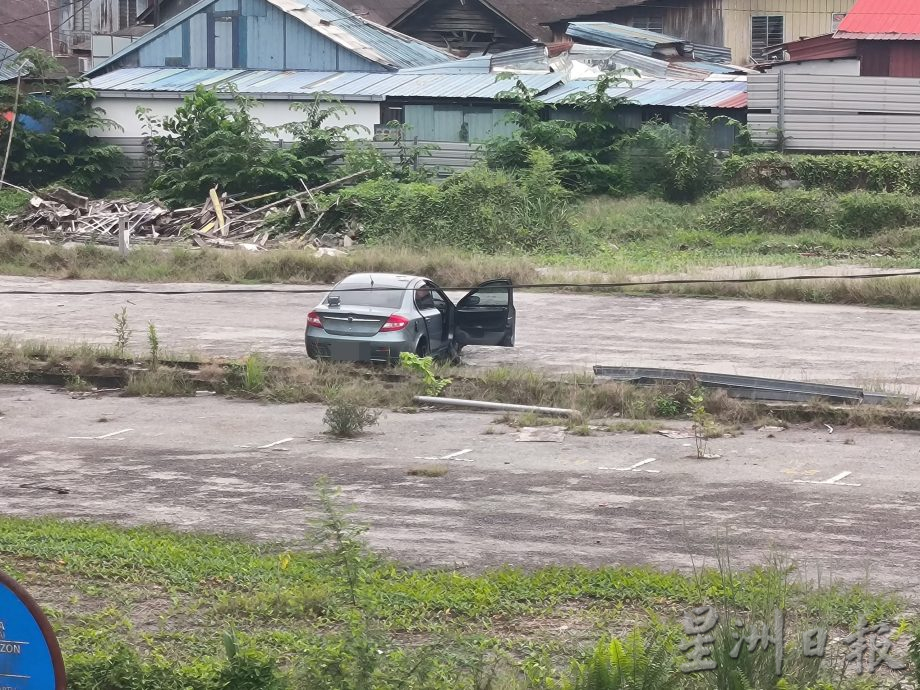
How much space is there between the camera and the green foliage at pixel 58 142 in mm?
39469

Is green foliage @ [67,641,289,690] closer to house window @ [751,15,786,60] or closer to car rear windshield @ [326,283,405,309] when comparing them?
car rear windshield @ [326,283,405,309]

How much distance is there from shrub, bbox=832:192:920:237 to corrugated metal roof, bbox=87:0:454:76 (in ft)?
59.1

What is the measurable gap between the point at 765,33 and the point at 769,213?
22.1m

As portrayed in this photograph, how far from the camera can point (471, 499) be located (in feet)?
38.4

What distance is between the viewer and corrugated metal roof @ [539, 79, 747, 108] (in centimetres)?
3534

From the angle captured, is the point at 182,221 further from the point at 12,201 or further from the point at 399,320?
the point at 399,320

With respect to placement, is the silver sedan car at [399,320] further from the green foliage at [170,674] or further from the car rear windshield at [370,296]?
the green foliage at [170,674]

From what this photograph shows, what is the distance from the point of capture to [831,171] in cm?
3216

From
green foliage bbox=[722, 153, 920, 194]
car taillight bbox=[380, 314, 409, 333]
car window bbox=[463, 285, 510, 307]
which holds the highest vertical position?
green foliage bbox=[722, 153, 920, 194]

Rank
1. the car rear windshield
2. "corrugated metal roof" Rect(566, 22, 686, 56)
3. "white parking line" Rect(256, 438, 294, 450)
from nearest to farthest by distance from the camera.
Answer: "white parking line" Rect(256, 438, 294, 450), the car rear windshield, "corrugated metal roof" Rect(566, 22, 686, 56)

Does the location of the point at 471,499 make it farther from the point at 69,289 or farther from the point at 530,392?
the point at 69,289

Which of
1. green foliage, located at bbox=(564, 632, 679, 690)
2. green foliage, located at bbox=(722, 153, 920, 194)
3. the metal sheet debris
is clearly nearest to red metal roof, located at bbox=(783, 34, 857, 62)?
green foliage, located at bbox=(722, 153, 920, 194)

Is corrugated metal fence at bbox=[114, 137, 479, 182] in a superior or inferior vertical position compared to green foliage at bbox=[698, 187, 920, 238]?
superior

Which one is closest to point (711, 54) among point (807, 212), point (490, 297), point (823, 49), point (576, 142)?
point (823, 49)
